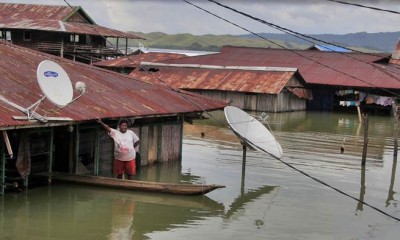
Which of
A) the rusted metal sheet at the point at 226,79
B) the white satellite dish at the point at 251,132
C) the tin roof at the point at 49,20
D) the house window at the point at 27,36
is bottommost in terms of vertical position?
the white satellite dish at the point at 251,132

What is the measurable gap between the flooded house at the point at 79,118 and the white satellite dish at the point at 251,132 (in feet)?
5.96

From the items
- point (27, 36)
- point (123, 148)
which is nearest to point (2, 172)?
point (123, 148)

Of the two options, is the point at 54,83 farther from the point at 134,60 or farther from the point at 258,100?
the point at 134,60

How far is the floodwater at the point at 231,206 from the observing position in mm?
13383

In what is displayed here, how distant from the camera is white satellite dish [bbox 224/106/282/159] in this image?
18531mm

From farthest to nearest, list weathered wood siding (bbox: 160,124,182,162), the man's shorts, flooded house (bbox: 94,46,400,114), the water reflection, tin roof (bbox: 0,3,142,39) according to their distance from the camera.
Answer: tin roof (bbox: 0,3,142,39), flooded house (bbox: 94,46,400,114), weathered wood siding (bbox: 160,124,182,162), the man's shorts, the water reflection

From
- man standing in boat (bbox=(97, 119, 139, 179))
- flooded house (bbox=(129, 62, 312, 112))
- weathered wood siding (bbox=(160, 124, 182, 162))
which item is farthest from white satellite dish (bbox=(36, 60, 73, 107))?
flooded house (bbox=(129, 62, 312, 112))

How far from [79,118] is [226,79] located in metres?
31.3

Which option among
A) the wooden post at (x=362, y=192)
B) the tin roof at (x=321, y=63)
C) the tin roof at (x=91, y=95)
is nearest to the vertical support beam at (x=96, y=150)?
the tin roof at (x=91, y=95)

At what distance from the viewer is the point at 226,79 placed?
153 ft

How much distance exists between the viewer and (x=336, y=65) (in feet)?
169

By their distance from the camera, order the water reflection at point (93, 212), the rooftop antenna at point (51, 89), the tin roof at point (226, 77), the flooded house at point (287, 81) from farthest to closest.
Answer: the flooded house at point (287, 81), the tin roof at point (226, 77), the rooftop antenna at point (51, 89), the water reflection at point (93, 212)

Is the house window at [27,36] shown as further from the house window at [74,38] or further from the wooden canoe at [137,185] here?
the wooden canoe at [137,185]

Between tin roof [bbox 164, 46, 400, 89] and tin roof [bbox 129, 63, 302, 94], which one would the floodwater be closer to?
tin roof [bbox 129, 63, 302, 94]
